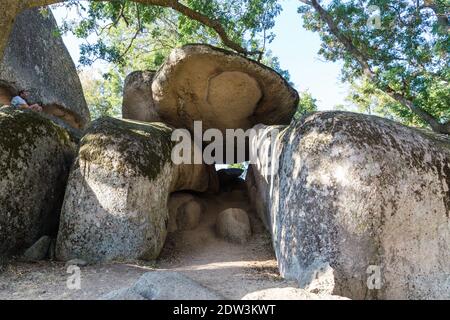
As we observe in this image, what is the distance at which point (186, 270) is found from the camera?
5801 millimetres

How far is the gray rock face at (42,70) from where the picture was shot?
10.2 metres

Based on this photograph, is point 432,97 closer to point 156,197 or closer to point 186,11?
point 186,11

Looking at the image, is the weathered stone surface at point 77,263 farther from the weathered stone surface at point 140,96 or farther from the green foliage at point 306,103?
the green foliage at point 306,103

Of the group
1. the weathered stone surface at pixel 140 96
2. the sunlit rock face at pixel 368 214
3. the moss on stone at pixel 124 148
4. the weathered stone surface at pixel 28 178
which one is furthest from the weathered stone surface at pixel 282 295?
the weathered stone surface at pixel 140 96

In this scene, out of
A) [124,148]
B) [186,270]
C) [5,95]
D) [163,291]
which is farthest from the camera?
[5,95]

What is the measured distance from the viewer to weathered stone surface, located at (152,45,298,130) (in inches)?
327

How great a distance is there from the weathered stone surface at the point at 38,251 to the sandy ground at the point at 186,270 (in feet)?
0.62

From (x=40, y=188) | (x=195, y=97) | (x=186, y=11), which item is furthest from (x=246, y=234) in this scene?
(x=186, y=11)

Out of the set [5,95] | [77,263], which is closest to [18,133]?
[77,263]

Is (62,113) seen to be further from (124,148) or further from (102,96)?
(102,96)

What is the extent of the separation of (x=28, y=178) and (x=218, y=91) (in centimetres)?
436

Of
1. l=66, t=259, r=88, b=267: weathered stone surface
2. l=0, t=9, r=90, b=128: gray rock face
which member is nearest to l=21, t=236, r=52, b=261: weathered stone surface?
l=66, t=259, r=88, b=267: weathered stone surface

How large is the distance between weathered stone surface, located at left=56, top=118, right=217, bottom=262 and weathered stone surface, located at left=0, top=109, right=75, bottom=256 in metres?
0.44

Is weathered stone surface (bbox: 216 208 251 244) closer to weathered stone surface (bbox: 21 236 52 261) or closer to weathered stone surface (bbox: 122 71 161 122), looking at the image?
weathered stone surface (bbox: 122 71 161 122)
